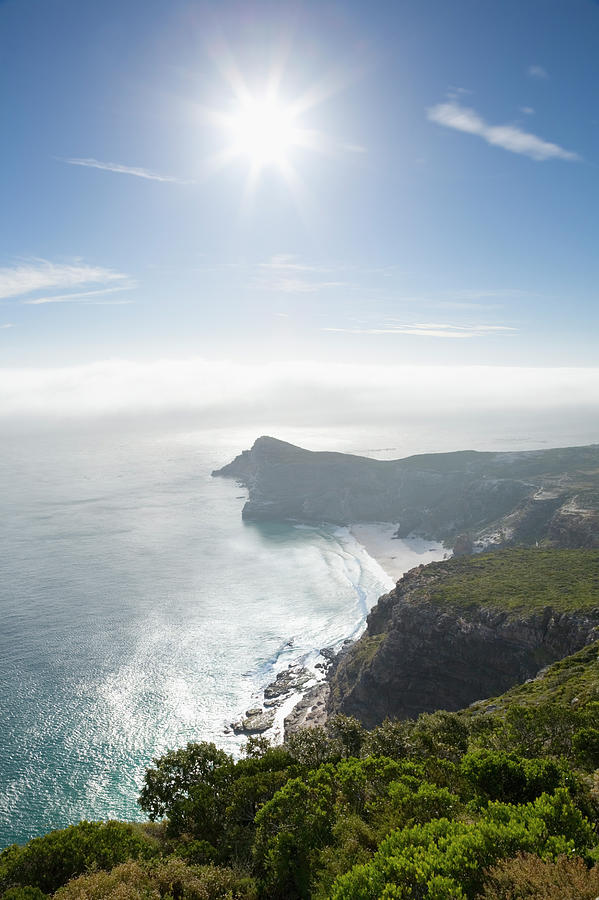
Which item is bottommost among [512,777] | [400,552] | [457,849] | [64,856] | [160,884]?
[400,552]

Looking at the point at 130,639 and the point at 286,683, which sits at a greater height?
the point at 130,639

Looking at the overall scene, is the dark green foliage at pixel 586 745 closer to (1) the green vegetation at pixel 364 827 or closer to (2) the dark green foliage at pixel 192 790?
(1) the green vegetation at pixel 364 827

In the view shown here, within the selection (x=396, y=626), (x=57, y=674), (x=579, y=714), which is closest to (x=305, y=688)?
(x=396, y=626)

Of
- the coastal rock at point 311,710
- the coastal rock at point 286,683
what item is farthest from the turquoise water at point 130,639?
the coastal rock at point 311,710

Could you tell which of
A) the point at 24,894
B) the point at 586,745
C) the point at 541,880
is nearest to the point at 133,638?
the point at 24,894

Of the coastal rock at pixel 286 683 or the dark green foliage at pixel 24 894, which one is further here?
the coastal rock at pixel 286 683

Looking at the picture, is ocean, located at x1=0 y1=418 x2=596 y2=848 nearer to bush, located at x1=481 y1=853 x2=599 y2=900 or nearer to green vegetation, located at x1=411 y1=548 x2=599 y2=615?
green vegetation, located at x1=411 y1=548 x2=599 y2=615

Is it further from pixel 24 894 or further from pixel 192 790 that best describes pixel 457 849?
pixel 192 790
